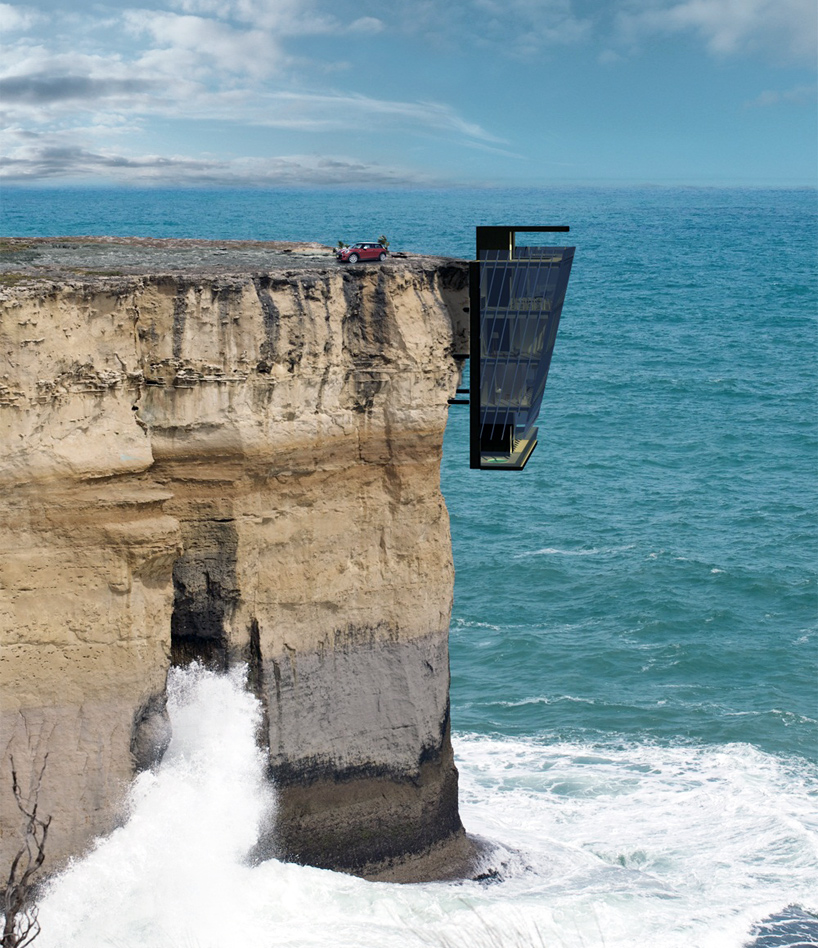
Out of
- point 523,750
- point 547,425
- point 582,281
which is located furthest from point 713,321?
point 523,750

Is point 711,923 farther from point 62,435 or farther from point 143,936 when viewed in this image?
point 62,435

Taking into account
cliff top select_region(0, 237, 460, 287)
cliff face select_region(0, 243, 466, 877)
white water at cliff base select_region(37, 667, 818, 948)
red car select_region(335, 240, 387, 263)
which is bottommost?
white water at cliff base select_region(37, 667, 818, 948)

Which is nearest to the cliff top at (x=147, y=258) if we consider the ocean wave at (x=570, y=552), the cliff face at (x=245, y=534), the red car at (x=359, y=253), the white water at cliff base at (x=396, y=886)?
the red car at (x=359, y=253)

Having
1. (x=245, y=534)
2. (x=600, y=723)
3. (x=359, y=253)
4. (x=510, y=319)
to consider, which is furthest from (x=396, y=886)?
(x=359, y=253)

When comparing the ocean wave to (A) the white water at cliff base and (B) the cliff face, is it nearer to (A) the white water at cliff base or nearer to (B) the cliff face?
(A) the white water at cliff base

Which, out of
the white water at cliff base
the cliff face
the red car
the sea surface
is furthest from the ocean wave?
the cliff face

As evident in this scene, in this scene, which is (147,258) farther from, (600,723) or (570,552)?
(570,552)
